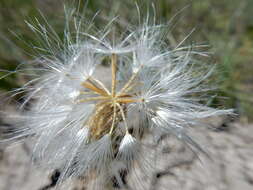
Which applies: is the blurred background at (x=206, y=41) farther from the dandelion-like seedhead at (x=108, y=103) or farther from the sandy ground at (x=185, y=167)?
the dandelion-like seedhead at (x=108, y=103)

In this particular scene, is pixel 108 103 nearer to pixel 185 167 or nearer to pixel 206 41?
pixel 185 167

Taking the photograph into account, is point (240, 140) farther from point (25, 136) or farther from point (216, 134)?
point (25, 136)

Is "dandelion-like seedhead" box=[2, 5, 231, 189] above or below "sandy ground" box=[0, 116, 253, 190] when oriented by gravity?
above

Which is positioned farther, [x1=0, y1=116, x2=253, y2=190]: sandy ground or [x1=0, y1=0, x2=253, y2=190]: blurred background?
[x1=0, y1=0, x2=253, y2=190]: blurred background

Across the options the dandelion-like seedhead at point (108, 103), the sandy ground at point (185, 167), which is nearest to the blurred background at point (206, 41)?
the sandy ground at point (185, 167)

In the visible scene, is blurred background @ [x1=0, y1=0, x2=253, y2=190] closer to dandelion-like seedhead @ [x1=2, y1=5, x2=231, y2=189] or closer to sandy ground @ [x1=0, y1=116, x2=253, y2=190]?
sandy ground @ [x1=0, y1=116, x2=253, y2=190]

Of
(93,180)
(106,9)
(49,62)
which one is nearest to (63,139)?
(93,180)

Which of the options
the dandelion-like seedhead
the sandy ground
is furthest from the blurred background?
the dandelion-like seedhead
